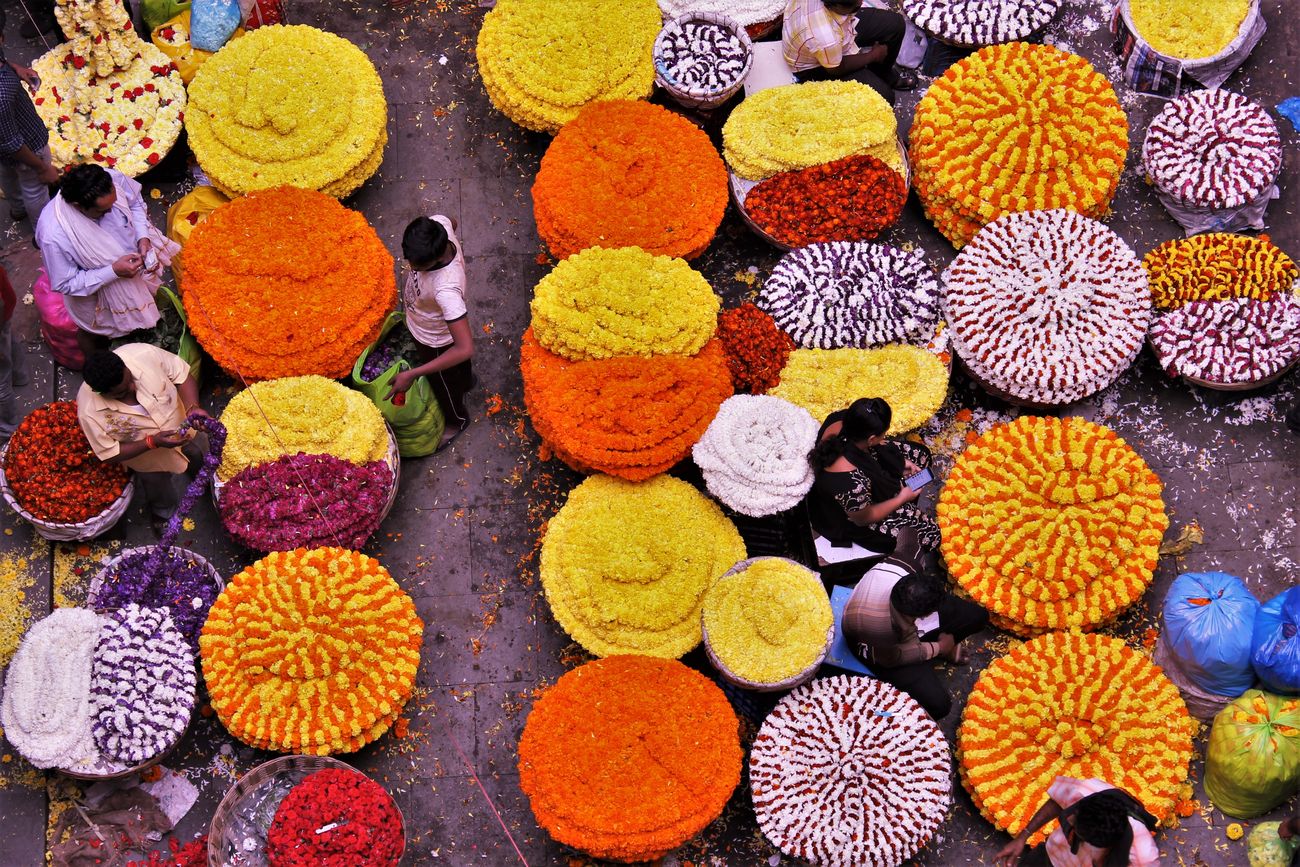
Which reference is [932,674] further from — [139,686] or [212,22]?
[212,22]

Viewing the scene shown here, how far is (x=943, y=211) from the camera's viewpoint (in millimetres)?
8141

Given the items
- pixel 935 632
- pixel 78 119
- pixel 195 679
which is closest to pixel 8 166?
pixel 78 119

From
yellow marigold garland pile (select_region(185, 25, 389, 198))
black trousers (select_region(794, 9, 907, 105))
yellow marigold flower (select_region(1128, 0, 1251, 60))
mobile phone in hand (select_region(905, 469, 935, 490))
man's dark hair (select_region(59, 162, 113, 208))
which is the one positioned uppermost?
yellow marigold flower (select_region(1128, 0, 1251, 60))

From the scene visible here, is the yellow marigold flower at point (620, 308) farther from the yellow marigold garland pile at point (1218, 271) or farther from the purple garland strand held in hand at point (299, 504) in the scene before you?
the yellow marigold garland pile at point (1218, 271)

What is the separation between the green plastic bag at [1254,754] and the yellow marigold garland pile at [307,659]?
12.1 feet

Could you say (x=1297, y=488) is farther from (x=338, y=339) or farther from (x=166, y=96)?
(x=166, y=96)

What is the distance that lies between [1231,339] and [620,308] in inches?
122

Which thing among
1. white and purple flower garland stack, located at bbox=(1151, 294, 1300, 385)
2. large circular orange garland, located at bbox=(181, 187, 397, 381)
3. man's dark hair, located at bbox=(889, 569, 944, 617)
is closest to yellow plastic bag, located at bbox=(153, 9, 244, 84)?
large circular orange garland, located at bbox=(181, 187, 397, 381)

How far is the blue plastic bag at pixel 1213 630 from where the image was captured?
6.94 meters

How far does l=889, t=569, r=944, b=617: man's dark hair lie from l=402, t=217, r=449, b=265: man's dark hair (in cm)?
256

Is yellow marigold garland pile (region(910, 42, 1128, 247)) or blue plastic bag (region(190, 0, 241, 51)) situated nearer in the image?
yellow marigold garland pile (region(910, 42, 1128, 247))

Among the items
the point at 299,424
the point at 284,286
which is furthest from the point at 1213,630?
the point at 284,286

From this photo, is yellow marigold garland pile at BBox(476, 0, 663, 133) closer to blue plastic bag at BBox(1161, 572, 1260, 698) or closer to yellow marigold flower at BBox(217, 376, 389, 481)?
yellow marigold flower at BBox(217, 376, 389, 481)

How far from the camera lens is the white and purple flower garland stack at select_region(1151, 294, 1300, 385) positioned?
7.62 meters
